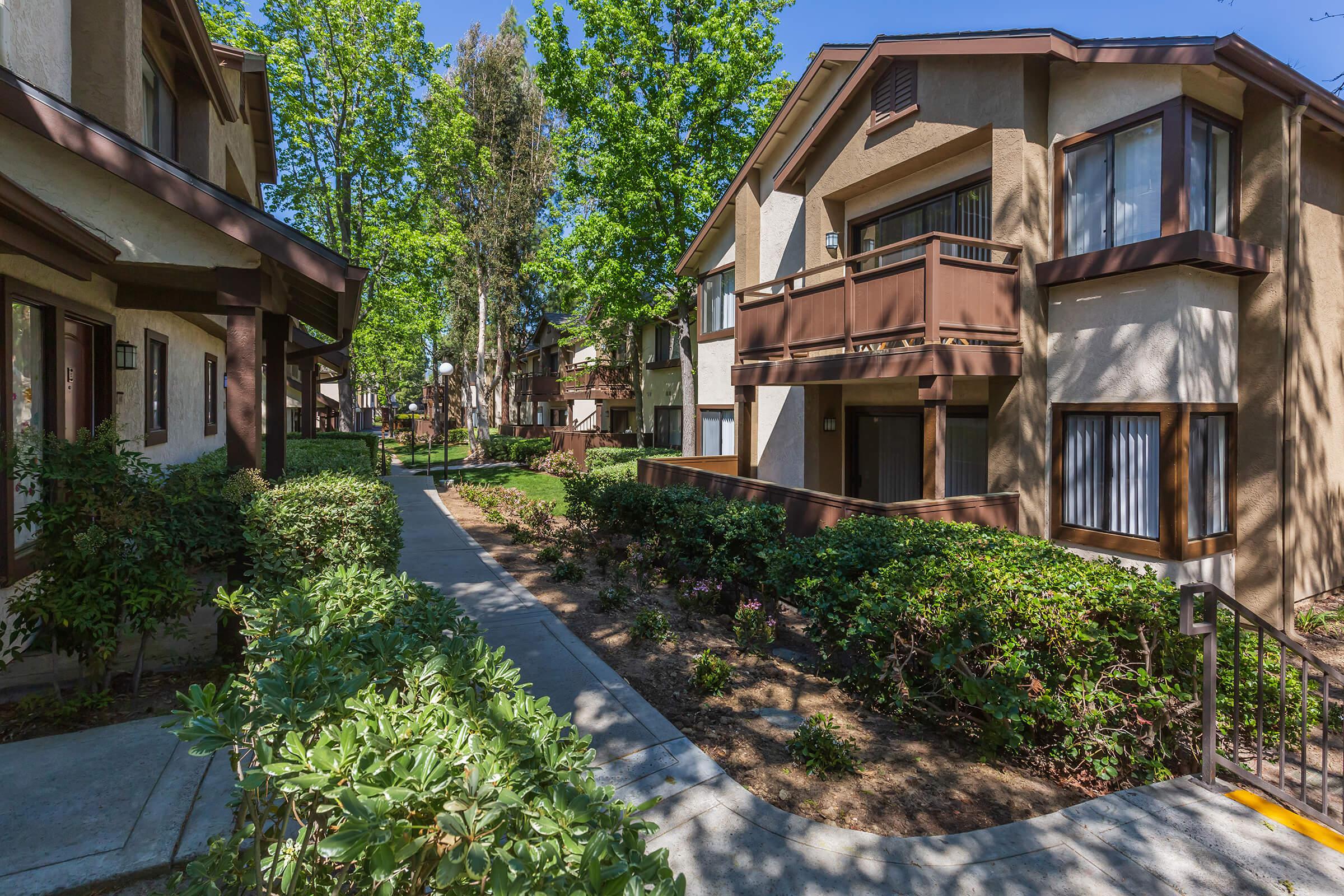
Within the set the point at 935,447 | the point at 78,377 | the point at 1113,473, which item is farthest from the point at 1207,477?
the point at 78,377

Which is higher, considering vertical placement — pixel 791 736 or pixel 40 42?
pixel 40 42

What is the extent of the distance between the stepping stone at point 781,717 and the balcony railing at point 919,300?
5069 mm

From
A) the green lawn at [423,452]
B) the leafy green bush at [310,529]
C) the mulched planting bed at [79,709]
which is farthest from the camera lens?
the green lawn at [423,452]

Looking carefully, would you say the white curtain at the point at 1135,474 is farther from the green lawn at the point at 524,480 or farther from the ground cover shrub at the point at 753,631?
the green lawn at the point at 524,480

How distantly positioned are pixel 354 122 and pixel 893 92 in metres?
17.7

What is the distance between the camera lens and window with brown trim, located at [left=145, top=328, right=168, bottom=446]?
9.24 meters

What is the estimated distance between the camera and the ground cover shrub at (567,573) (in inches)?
355

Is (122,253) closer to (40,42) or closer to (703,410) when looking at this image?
(40,42)

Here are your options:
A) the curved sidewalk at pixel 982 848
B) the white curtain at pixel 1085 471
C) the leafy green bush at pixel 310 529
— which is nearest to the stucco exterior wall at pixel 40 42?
the leafy green bush at pixel 310 529

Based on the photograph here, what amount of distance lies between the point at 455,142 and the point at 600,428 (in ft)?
50.8

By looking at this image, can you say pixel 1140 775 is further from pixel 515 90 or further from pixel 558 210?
pixel 515 90

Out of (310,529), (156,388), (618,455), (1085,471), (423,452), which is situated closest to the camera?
(310,529)

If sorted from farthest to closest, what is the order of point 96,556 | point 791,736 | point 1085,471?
point 1085,471 < point 791,736 < point 96,556

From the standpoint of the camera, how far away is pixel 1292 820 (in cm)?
358
